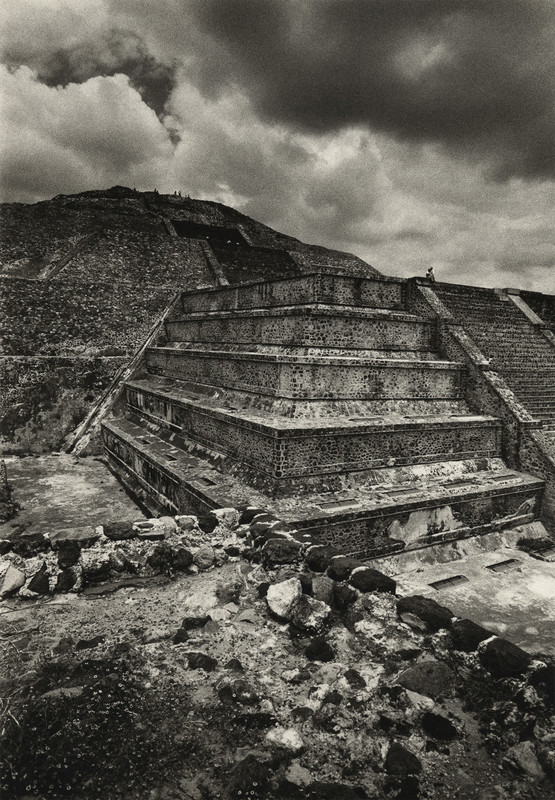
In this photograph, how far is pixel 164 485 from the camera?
8.34 m

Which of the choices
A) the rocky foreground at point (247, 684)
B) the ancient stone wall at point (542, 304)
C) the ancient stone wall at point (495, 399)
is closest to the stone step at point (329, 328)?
the ancient stone wall at point (495, 399)

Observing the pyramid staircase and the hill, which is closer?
the pyramid staircase

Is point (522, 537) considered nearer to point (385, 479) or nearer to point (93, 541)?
point (385, 479)

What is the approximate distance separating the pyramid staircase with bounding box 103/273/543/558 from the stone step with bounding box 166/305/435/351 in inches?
1.1

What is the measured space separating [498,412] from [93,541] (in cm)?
762

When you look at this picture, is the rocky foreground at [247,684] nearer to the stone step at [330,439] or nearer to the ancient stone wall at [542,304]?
the stone step at [330,439]

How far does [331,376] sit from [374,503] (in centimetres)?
237

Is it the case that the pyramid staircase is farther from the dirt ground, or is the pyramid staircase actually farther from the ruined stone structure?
the dirt ground

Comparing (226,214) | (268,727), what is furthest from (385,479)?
(226,214)

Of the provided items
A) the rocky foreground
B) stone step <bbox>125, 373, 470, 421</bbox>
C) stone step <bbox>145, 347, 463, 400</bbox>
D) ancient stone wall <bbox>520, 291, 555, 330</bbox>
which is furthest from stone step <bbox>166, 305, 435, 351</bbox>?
ancient stone wall <bbox>520, 291, 555, 330</bbox>

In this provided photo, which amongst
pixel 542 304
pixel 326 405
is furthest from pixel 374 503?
pixel 542 304

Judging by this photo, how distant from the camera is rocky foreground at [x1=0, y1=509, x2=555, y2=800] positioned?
228 centimetres

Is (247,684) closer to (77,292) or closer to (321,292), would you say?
(321,292)

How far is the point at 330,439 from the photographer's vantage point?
726 cm
